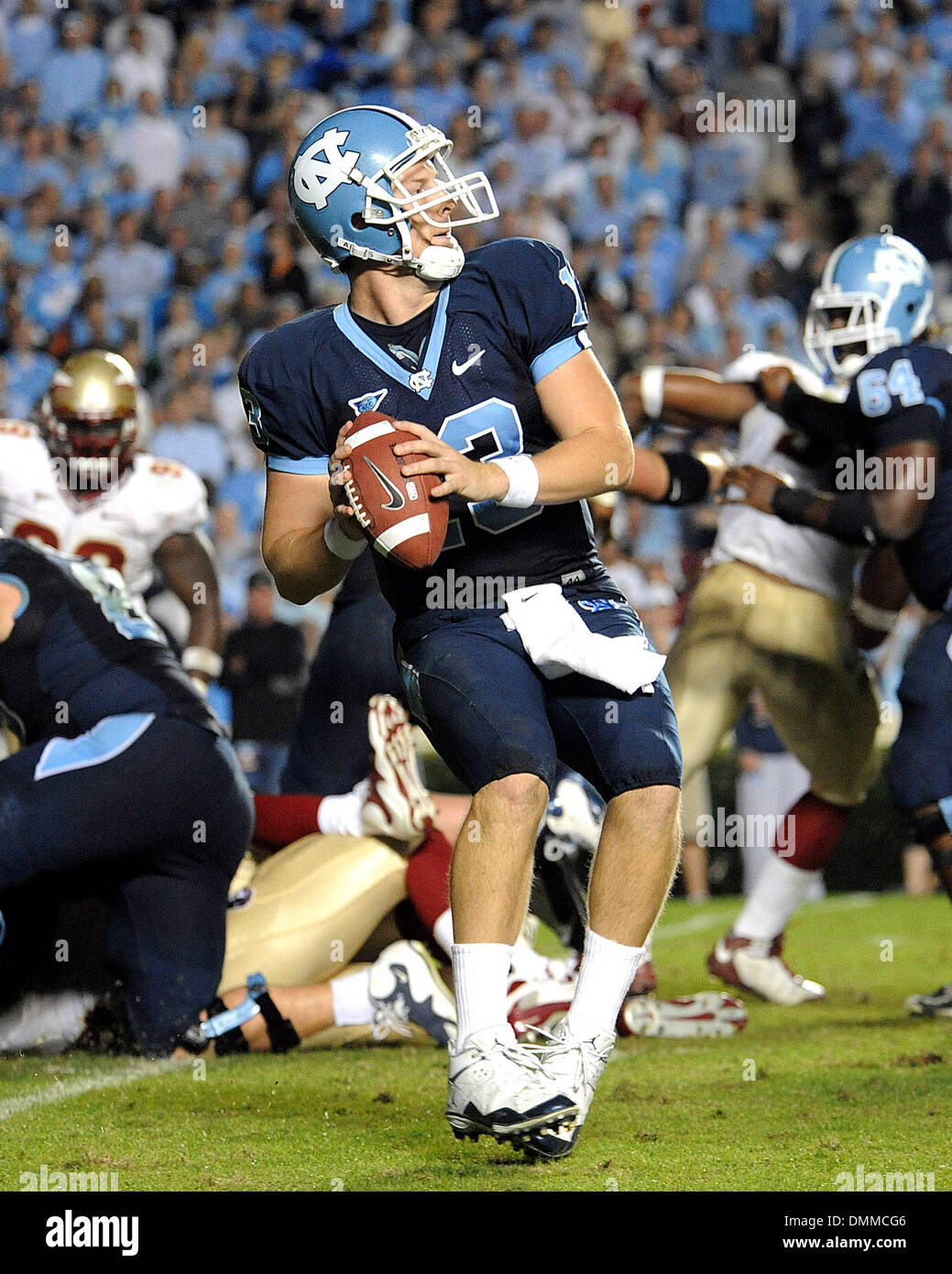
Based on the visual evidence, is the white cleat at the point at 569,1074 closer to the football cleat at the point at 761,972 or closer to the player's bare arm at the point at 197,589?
the football cleat at the point at 761,972

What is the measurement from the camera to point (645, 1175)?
2.80m

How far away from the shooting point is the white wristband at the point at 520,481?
114 inches

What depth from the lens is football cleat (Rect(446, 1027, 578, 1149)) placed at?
276 cm

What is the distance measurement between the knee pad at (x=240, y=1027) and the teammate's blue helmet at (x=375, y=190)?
1838 millimetres

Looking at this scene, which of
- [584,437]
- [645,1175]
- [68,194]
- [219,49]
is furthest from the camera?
[219,49]

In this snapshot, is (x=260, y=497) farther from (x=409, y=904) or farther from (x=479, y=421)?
(x=479, y=421)

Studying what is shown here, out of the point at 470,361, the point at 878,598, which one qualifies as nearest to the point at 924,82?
the point at 878,598

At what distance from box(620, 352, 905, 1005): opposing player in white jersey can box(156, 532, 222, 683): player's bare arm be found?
4.91ft

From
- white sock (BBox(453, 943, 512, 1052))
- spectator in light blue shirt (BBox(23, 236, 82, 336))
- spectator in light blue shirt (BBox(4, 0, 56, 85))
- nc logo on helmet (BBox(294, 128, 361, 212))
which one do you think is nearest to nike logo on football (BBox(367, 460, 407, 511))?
nc logo on helmet (BBox(294, 128, 361, 212))

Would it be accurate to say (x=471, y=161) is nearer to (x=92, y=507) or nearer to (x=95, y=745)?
(x=92, y=507)

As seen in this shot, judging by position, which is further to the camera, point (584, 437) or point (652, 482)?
point (652, 482)

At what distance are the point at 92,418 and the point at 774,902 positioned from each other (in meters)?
2.62
